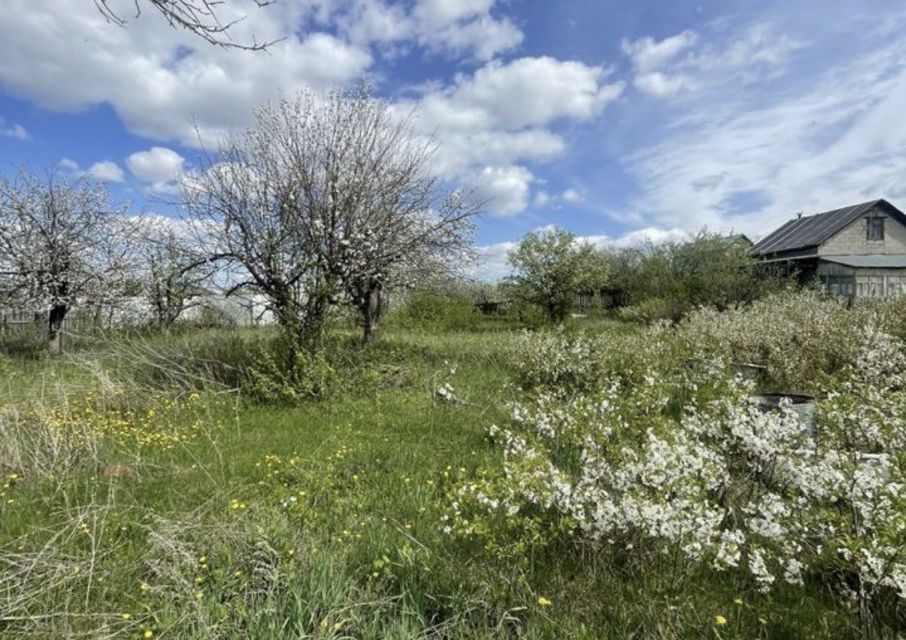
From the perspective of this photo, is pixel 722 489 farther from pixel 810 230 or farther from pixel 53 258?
pixel 810 230

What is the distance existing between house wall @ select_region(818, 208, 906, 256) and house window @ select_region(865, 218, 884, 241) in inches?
9.0

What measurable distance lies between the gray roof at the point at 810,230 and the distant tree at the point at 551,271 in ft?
60.7

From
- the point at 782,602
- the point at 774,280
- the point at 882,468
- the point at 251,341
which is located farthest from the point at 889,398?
the point at 774,280

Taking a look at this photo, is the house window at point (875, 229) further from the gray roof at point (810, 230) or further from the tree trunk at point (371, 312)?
the tree trunk at point (371, 312)

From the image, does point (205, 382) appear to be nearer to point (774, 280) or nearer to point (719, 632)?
point (719, 632)

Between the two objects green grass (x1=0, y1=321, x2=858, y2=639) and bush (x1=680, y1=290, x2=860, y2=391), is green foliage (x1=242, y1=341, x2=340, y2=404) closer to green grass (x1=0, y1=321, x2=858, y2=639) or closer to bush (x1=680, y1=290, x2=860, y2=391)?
green grass (x1=0, y1=321, x2=858, y2=639)

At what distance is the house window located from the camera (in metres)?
31.6

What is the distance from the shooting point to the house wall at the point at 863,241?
31156 millimetres

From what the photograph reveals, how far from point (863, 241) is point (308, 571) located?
3821 centimetres

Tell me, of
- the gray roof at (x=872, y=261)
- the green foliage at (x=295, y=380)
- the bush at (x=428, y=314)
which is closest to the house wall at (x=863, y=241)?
the gray roof at (x=872, y=261)

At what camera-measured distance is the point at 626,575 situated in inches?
112

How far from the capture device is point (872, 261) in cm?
2861

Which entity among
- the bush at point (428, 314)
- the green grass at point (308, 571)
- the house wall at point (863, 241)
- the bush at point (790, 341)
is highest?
the house wall at point (863, 241)

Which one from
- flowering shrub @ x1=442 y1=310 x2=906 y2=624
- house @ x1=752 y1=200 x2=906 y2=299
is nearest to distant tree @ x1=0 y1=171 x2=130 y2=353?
flowering shrub @ x1=442 y1=310 x2=906 y2=624
